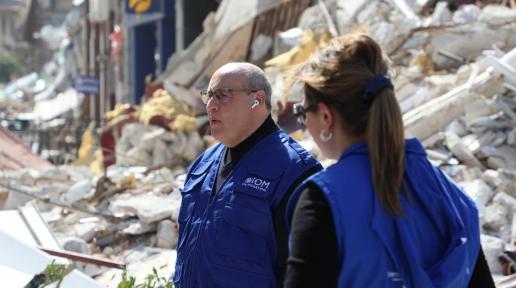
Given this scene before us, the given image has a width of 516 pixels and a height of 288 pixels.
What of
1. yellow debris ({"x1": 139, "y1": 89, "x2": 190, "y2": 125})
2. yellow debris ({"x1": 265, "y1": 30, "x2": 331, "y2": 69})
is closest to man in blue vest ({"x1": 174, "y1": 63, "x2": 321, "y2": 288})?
yellow debris ({"x1": 265, "y1": 30, "x2": 331, "y2": 69})

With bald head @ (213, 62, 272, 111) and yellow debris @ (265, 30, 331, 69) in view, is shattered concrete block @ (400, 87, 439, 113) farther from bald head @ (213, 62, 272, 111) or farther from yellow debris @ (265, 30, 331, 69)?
bald head @ (213, 62, 272, 111)

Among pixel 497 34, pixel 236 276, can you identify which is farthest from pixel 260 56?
pixel 236 276

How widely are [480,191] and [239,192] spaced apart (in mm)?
4023

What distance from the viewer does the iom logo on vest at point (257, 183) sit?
2.71 meters

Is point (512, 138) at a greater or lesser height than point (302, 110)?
lesser

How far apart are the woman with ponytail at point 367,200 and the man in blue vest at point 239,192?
0.76 metres

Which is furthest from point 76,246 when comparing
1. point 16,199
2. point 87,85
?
point 87,85

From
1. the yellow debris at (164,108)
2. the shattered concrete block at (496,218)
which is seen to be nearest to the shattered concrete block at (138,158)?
the yellow debris at (164,108)

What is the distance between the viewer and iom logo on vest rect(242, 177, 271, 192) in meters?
2.71

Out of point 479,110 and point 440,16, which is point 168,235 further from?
point 440,16

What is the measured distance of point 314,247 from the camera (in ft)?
5.76

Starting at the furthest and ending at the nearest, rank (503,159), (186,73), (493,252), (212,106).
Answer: (186,73) < (503,159) < (493,252) < (212,106)

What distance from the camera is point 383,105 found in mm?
1853

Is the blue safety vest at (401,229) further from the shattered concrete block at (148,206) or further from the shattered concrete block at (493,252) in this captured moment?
the shattered concrete block at (148,206)
